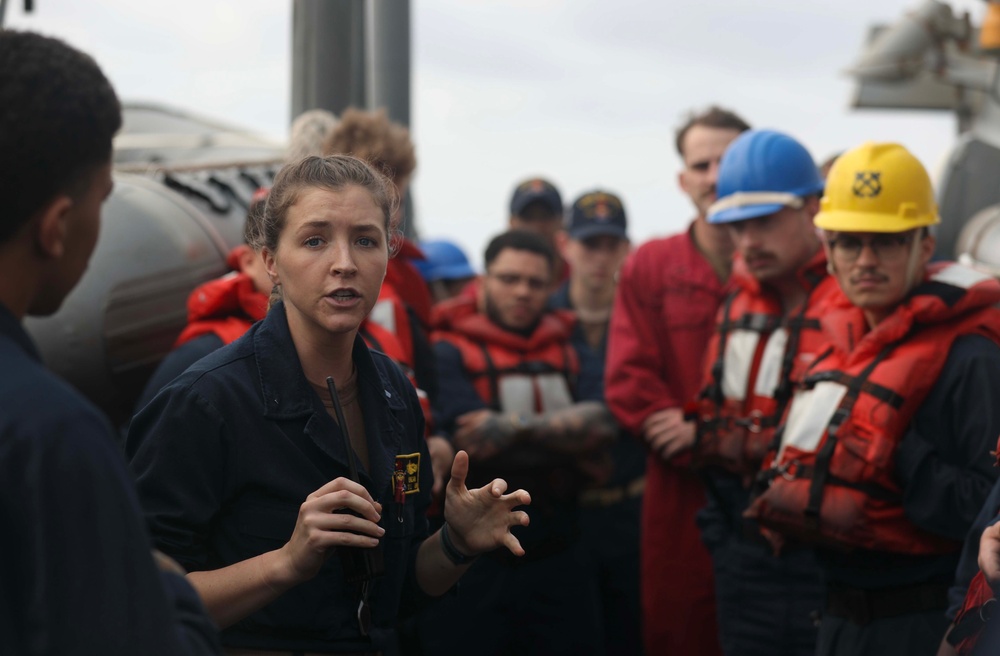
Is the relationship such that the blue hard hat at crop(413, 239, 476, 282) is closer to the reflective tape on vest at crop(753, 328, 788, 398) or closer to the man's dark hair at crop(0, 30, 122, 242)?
the reflective tape on vest at crop(753, 328, 788, 398)

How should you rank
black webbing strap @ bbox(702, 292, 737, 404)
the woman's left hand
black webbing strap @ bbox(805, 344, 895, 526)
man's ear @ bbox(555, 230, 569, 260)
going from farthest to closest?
man's ear @ bbox(555, 230, 569, 260) → black webbing strap @ bbox(702, 292, 737, 404) → black webbing strap @ bbox(805, 344, 895, 526) → the woman's left hand

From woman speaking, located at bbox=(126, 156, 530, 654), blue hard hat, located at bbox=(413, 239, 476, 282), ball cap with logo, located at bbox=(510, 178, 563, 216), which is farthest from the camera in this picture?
blue hard hat, located at bbox=(413, 239, 476, 282)

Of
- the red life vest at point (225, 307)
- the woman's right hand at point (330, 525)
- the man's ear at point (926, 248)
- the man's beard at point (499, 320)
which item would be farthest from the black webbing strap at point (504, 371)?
the woman's right hand at point (330, 525)

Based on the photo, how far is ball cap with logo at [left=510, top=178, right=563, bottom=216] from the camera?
739 cm

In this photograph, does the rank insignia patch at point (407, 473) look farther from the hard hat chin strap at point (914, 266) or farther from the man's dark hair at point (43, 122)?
the hard hat chin strap at point (914, 266)

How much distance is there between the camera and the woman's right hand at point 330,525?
2.29 metres

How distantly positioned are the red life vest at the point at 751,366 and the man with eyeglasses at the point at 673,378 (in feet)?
1.22

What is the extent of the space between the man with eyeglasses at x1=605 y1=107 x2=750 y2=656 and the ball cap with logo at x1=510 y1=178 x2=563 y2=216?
201 centimetres

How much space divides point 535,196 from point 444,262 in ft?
3.00

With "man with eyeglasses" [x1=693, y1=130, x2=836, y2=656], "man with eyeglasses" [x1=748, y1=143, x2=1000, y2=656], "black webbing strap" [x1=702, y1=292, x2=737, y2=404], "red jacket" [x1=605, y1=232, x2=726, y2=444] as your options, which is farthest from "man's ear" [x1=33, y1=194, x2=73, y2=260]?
"red jacket" [x1=605, y1=232, x2=726, y2=444]

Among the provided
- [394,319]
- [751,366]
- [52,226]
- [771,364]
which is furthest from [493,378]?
[52,226]

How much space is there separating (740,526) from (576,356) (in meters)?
1.50

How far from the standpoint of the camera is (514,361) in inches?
215

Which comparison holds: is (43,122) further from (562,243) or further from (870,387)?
(562,243)
